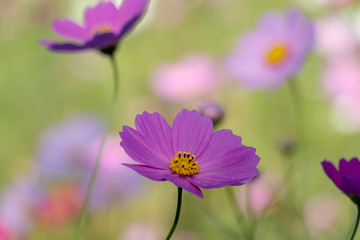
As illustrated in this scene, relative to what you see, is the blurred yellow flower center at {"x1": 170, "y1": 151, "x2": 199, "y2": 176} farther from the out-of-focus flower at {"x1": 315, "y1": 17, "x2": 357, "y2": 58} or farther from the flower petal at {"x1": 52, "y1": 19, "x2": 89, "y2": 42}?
the out-of-focus flower at {"x1": 315, "y1": 17, "x2": 357, "y2": 58}

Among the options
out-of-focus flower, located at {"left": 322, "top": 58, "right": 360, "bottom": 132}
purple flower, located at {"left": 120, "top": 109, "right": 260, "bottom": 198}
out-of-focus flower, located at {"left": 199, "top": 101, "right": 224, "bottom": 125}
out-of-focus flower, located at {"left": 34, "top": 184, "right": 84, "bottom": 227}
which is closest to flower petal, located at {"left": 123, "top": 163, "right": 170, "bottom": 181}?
purple flower, located at {"left": 120, "top": 109, "right": 260, "bottom": 198}

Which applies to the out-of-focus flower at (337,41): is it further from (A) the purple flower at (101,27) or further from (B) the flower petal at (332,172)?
(B) the flower petal at (332,172)

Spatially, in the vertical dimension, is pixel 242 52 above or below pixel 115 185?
above

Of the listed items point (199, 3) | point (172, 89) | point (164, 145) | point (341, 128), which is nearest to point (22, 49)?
point (199, 3)

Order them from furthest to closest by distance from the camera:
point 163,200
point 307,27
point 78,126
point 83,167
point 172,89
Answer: point 172,89, point 163,200, point 78,126, point 83,167, point 307,27

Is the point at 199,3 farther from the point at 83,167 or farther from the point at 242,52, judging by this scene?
the point at 83,167
